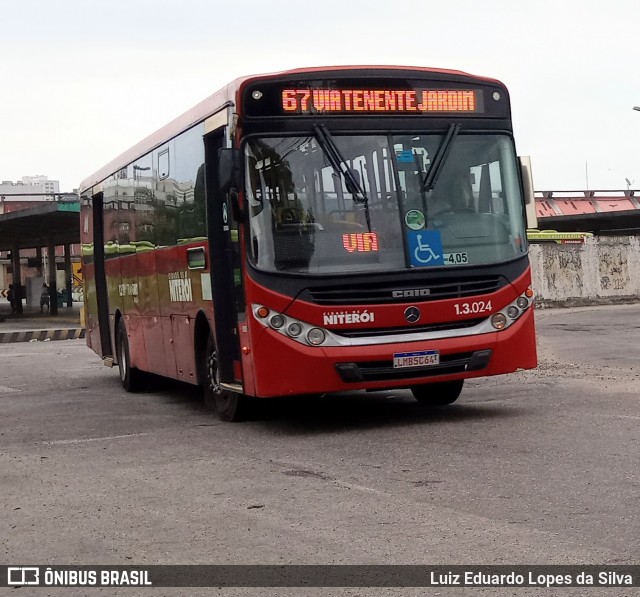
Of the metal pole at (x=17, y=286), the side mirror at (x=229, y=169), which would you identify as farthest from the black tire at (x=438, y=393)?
the metal pole at (x=17, y=286)

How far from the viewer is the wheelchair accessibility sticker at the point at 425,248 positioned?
1127cm

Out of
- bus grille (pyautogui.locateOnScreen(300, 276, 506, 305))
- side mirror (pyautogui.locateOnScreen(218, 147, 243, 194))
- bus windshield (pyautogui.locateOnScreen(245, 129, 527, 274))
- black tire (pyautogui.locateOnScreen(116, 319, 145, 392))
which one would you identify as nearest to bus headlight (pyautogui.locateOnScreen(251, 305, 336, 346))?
bus grille (pyautogui.locateOnScreen(300, 276, 506, 305))

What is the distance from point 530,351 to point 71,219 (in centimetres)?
3787

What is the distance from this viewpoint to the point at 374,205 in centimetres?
1122

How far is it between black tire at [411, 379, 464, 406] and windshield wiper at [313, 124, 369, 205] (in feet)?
8.71

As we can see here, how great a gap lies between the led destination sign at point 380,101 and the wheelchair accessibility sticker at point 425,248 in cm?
115

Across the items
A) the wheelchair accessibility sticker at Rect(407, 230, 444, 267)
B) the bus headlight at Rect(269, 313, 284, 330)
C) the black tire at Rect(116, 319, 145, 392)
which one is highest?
the wheelchair accessibility sticker at Rect(407, 230, 444, 267)

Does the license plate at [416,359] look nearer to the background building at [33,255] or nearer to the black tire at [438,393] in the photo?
the black tire at [438,393]

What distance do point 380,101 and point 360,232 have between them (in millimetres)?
1263

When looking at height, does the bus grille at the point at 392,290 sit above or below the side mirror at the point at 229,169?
below

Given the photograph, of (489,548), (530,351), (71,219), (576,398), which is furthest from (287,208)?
(71,219)

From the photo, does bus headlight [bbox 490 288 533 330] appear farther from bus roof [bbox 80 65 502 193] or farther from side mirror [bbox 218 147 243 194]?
side mirror [bbox 218 147 243 194]

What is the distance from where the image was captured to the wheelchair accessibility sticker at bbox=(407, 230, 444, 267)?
1127 centimetres

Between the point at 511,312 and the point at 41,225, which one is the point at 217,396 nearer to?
the point at 511,312
